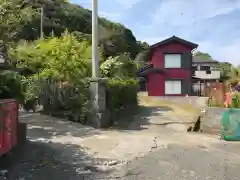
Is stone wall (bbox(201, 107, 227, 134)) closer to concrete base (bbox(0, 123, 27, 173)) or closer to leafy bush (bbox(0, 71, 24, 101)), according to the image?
concrete base (bbox(0, 123, 27, 173))

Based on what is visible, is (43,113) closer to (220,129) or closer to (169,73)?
(220,129)

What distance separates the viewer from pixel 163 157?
9.70 meters

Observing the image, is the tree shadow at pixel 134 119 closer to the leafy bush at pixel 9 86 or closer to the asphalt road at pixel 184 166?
the asphalt road at pixel 184 166

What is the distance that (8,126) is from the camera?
26.0ft

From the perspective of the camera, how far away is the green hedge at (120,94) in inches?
656

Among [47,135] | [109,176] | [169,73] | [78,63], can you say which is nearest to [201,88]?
[169,73]

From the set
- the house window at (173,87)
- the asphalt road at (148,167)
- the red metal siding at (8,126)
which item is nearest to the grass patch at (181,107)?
the asphalt road at (148,167)

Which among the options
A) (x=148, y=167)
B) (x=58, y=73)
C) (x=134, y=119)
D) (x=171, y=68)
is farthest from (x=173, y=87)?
(x=148, y=167)

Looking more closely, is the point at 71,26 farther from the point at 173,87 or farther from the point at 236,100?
the point at 236,100

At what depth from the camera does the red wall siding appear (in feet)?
134

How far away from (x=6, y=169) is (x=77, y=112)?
24.8ft

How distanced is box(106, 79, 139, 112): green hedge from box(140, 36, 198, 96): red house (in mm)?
18056

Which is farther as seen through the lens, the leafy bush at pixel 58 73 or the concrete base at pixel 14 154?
the leafy bush at pixel 58 73

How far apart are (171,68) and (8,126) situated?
1344 inches
